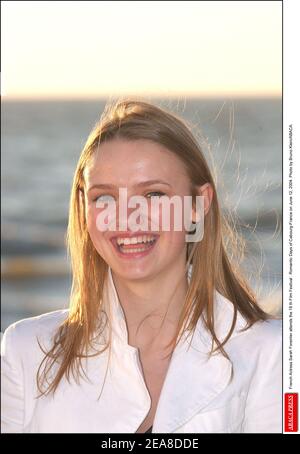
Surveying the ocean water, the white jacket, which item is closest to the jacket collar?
the white jacket

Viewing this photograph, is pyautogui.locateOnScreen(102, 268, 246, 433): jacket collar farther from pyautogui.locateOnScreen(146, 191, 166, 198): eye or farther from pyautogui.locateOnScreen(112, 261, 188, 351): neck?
pyautogui.locateOnScreen(146, 191, 166, 198): eye

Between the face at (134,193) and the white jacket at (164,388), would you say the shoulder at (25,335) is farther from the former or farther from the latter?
the face at (134,193)

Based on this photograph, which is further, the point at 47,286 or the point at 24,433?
the point at 47,286

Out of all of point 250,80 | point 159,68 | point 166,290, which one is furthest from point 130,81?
point 166,290

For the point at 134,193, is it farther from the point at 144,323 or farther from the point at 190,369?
the point at 190,369

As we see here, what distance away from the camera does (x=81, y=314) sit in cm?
178

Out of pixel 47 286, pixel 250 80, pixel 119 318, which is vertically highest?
pixel 250 80

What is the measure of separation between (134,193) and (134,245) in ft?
0.41

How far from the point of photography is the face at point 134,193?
1.66 metres

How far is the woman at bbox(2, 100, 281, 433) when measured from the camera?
1675 mm

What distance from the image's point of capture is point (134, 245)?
1697 mm

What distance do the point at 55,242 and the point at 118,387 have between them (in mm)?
4011

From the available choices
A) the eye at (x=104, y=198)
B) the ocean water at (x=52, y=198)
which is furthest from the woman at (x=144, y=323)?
the ocean water at (x=52, y=198)
